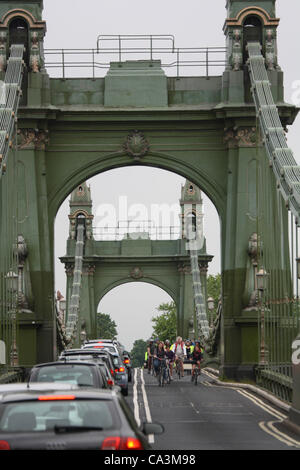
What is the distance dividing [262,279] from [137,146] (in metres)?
6.81

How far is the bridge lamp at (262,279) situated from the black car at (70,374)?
1594 cm

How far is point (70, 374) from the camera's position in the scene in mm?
15828

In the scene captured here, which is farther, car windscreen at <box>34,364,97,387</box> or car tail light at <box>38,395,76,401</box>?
car windscreen at <box>34,364,97,387</box>

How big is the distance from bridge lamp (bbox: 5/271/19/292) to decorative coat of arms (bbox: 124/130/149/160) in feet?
21.9

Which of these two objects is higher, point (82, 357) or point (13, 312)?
point (13, 312)

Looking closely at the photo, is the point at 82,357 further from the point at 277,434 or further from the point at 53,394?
the point at 53,394

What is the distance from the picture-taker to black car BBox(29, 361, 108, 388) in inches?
611

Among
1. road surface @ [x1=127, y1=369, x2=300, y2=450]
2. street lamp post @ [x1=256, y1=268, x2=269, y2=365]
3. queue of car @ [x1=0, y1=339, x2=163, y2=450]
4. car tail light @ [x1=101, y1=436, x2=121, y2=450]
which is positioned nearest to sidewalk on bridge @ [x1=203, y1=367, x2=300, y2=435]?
road surface @ [x1=127, y1=369, x2=300, y2=450]

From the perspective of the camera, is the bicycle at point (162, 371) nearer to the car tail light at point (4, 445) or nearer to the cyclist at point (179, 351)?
the cyclist at point (179, 351)

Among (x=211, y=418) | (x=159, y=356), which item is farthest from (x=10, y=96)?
(x=211, y=418)

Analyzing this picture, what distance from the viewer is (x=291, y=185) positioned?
25.7 metres

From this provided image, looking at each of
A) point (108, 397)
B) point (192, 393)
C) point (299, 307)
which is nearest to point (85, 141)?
point (192, 393)

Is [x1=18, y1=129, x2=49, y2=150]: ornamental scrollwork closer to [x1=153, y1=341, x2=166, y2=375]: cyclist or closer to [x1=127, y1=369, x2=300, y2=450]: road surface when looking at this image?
[x1=153, y1=341, x2=166, y2=375]: cyclist

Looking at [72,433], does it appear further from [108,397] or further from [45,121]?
[45,121]
